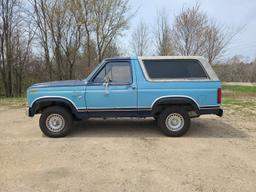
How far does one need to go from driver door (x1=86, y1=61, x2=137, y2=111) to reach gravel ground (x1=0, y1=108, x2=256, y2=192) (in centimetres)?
77

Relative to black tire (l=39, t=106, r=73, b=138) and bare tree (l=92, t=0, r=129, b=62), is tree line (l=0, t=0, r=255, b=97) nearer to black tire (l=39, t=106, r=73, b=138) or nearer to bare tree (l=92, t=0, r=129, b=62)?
bare tree (l=92, t=0, r=129, b=62)

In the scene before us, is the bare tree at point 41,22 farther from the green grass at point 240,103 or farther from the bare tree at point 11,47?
the green grass at point 240,103

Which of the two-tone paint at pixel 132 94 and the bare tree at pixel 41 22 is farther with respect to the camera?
the bare tree at pixel 41 22

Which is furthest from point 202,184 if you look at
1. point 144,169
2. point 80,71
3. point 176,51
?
point 80,71

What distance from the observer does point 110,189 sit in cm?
383

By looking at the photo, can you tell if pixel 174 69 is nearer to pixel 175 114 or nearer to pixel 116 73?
pixel 175 114

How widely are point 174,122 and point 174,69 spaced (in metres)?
1.28

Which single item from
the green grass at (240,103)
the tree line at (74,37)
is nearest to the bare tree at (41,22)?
the tree line at (74,37)

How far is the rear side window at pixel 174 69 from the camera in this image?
6.61m

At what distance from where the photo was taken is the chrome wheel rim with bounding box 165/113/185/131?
6660mm

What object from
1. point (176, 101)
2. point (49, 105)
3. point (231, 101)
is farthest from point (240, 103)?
point (49, 105)

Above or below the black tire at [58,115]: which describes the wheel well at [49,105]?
above

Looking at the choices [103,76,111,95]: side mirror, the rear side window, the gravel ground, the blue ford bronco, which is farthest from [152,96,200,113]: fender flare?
[103,76,111,95]: side mirror

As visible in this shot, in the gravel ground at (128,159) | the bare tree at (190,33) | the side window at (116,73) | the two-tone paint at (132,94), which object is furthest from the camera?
the bare tree at (190,33)
